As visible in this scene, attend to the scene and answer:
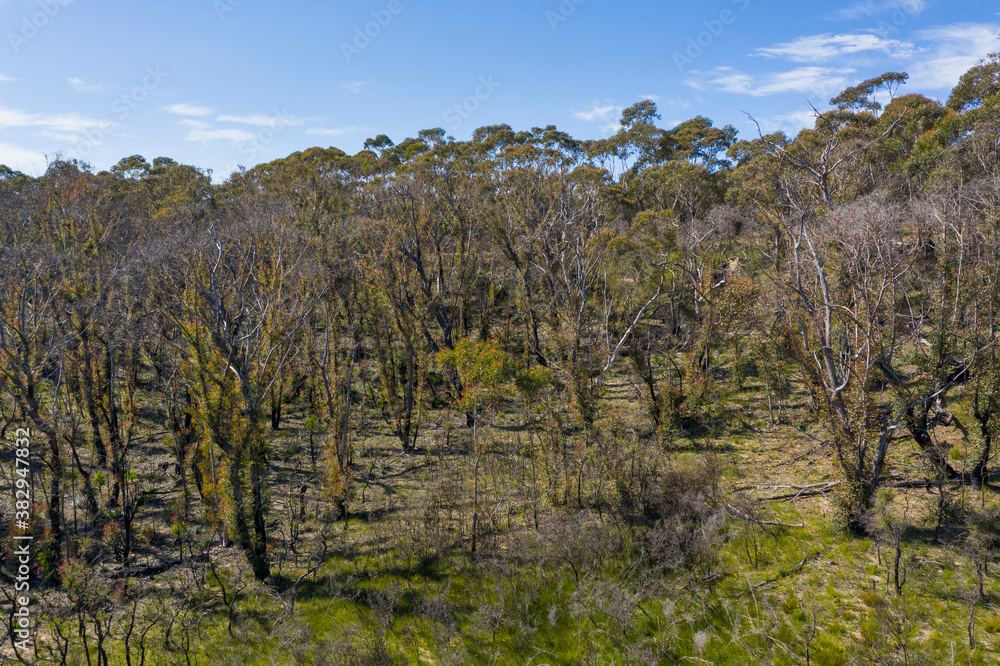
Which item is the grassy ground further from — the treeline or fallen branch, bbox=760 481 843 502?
the treeline

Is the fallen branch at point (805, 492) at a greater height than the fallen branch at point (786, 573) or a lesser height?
greater

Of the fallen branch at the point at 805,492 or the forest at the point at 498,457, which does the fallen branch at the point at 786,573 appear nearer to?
the forest at the point at 498,457

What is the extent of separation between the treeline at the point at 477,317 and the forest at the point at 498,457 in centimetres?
20

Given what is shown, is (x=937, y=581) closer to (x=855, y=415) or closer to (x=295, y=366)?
(x=855, y=415)

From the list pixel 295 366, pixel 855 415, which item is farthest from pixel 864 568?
pixel 295 366

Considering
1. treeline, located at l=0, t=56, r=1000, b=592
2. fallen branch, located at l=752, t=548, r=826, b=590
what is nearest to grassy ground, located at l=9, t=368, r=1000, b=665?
fallen branch, located at l=752, t=548, r=826, b=590

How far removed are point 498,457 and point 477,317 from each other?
1383cm

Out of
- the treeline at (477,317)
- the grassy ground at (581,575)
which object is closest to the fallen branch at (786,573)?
the grassy ground at (581,575)

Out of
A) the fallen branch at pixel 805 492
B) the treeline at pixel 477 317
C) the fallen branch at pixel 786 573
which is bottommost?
the fallen branch at pixel 786 573

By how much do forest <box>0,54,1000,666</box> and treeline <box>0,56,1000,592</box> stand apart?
0.66 feet

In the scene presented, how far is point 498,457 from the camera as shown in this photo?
21.2 metres

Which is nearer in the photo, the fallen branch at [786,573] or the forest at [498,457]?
the forest at [498,457]

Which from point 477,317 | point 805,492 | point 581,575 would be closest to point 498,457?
point 581,575

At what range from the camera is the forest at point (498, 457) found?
12.2m
